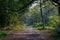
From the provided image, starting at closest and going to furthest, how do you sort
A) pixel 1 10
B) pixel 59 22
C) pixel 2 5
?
pixel 59 22
pixel 2 5
pixel 1 10

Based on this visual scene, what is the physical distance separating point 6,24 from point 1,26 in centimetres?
108

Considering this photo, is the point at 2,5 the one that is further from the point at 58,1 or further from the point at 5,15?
the point at 58,1

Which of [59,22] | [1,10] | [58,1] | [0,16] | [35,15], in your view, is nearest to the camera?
[58,1]

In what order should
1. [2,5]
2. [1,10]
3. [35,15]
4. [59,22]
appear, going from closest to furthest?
[59,22], [2,5], [1,10], [35,15]

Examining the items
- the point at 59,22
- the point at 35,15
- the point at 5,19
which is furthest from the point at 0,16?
the point at 35,15

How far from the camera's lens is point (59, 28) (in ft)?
71.0

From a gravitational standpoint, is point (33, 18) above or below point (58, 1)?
below

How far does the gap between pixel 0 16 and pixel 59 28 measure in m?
16.1

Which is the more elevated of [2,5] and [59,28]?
[2,5]

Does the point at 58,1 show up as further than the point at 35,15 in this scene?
No

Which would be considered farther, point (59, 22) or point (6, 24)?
point (6, 24)

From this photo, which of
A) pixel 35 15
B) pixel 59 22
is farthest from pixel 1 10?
pixel 35 15

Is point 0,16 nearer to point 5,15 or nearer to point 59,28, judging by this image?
point 5,15

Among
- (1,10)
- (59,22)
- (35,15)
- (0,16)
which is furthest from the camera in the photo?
(35,15)
